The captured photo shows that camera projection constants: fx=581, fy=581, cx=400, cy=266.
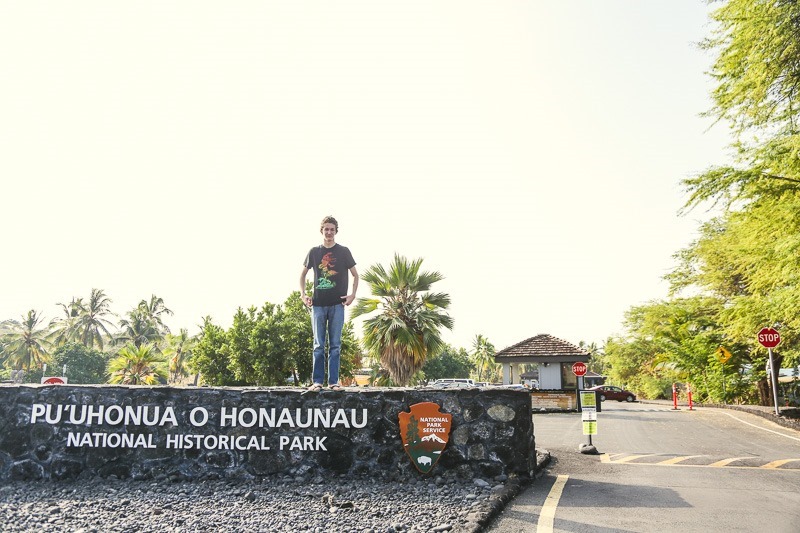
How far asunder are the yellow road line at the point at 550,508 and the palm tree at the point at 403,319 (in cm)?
1378

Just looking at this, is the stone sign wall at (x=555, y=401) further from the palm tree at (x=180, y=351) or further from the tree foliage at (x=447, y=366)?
the palm tree at (x=180, y=351)

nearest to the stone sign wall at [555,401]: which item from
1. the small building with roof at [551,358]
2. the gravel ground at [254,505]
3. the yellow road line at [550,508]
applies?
the small building with roof at [551,358]

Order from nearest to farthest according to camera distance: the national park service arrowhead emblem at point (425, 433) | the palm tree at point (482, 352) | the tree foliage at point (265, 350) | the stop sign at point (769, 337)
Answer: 1. the national park service arrowhead emblem at point (425, 433)
2. the stop sign at point (769, 337)
3. the tree foliage at point (265, 350)
4. the palm tree at point (482, 352)

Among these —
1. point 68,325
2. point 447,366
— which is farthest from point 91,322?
point 447,366

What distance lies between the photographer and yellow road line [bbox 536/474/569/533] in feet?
16.2

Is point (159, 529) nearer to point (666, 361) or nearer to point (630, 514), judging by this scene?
point (630, 514)

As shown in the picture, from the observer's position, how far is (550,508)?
5.62 metres

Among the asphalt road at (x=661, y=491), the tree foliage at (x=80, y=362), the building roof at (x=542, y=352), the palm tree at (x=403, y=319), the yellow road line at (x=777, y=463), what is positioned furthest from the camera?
the tree foliage at (x=80, y=362)

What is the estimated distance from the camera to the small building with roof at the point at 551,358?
27.7 metres

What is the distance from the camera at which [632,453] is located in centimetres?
974

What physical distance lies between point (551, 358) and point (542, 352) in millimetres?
555

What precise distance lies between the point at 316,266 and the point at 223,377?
1064 inches

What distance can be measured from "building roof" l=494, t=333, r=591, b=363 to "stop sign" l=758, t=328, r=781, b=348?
1123 centimetres

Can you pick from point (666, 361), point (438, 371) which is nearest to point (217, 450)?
point (666, 361)
